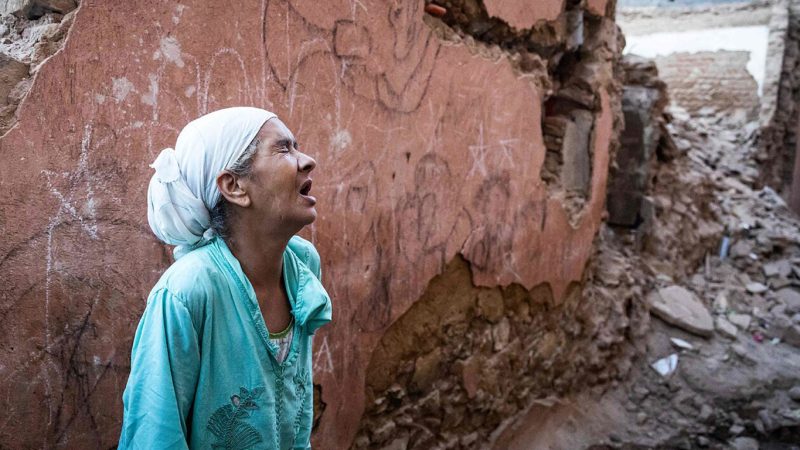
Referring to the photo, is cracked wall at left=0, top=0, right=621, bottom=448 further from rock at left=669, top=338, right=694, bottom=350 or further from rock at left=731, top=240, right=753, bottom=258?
rock at left=731, top=240, right=753, bottom=258

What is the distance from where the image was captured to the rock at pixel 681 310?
4766 mm

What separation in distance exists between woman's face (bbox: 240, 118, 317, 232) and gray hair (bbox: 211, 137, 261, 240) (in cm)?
1

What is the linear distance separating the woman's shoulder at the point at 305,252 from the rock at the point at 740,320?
460 cm

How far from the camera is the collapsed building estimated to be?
1461 mm

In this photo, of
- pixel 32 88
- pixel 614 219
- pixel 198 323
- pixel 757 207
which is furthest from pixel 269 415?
pixel 757 207

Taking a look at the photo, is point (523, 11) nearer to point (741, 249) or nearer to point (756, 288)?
point (756, 288)

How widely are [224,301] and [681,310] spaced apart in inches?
178

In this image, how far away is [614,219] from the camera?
5234 mm

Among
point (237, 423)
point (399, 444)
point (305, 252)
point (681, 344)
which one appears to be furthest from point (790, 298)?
point (237, 423)

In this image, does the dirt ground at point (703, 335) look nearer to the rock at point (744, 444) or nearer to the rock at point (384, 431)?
the rock at point (744, 444)

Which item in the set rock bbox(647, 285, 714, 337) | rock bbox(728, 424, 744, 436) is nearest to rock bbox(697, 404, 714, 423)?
rock bbox(728, 424, 744, 436)

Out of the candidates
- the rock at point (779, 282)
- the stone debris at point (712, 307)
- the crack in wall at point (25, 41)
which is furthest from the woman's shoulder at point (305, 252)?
the rock at point (779, 282)

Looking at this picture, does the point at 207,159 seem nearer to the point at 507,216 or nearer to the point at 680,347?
the point at 507,216

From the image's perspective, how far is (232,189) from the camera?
1350 millimetres
